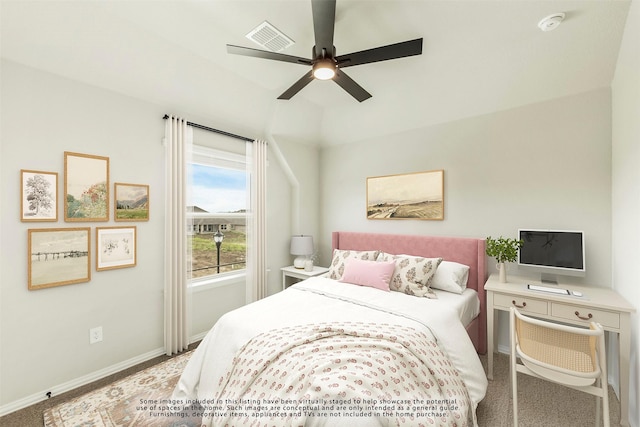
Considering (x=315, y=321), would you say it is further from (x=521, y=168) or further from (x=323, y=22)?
(x=521, y=168)

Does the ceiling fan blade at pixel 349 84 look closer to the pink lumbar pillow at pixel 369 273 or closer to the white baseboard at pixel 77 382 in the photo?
the pink lumbar pillow at pixel 369 273

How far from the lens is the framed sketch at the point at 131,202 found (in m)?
2.49

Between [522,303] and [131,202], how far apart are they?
3602 mm

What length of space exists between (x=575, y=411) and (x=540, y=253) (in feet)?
3.98

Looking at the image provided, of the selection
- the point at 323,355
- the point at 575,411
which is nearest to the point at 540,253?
the point at 575,411

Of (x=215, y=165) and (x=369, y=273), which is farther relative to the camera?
(x=215, y=165)

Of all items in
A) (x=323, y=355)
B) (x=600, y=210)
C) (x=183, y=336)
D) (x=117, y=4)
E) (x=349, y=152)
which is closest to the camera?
(x=323, y=355)

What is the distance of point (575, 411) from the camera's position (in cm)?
198

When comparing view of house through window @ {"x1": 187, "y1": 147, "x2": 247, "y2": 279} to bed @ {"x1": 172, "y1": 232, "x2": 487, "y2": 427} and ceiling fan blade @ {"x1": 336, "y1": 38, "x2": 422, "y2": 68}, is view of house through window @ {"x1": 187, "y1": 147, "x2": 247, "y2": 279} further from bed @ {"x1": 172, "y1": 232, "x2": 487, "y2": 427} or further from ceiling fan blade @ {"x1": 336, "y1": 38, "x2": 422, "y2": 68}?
ceiling fan blade @ {"x1": 336, "y1": 38, "x2": 422, "y2": 68}

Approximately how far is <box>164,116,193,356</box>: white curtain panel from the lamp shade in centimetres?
145

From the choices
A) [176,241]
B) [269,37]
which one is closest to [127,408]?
[176,241]

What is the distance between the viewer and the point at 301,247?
3.85 meters

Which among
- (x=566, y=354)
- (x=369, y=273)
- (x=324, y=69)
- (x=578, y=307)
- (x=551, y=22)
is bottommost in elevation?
(x=566, y=354)

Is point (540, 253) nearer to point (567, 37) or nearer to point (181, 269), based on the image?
point (567, 37)
